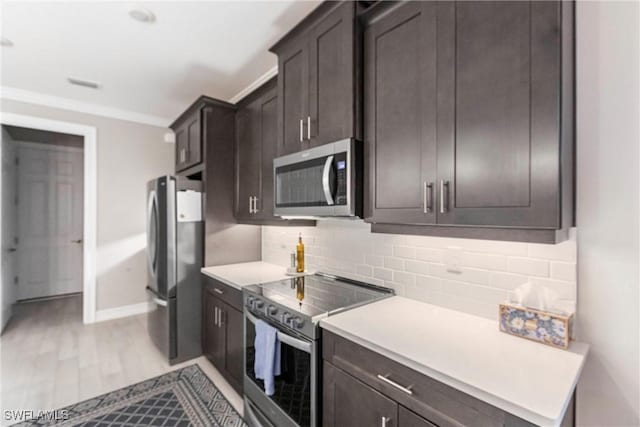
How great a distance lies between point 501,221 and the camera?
3.68 feet

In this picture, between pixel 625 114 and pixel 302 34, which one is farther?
pixel 302 34

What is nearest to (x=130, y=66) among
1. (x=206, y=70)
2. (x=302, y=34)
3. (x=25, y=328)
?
(x=206, y=70)

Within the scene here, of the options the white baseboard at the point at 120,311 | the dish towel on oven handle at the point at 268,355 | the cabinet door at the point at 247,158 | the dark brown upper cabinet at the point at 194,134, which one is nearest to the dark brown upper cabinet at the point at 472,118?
the dish towel on oven handle at the point at 268,355

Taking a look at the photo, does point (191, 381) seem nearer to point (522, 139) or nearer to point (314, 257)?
point (314, 257)

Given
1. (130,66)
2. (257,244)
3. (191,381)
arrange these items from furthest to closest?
(257,244) → (130,66) → (191,381)

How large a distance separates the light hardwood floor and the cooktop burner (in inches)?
36.9

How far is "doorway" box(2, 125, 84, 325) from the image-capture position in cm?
456

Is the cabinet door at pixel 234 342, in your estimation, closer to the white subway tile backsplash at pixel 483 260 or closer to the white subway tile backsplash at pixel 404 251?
the white subway tile backsplash at pixel 404 251

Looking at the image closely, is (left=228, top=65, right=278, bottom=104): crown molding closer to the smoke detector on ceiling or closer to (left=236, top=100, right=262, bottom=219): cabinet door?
(left=236, top=100, right=262, bottom=219): cabinet door

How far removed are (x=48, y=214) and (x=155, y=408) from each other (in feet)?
14.7

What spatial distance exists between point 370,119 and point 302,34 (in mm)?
833

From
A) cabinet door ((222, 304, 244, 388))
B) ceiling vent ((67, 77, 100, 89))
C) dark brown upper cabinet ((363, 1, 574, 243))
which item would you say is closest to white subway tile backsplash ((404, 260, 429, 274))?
dark brown upper cabinet ((363, 1, 574, 243))

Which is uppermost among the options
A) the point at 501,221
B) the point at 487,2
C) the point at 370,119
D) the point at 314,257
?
the point at 487,2

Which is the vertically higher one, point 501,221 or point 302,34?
point 302,34
